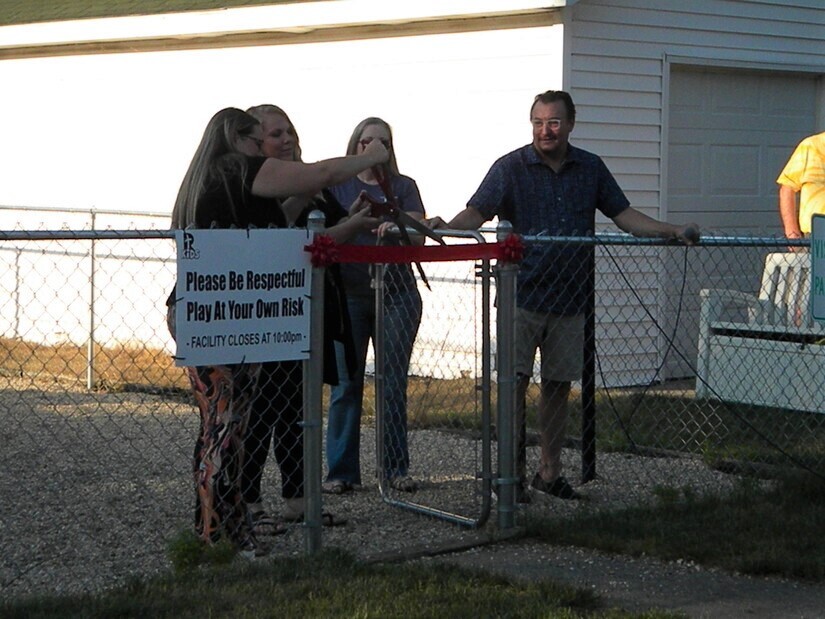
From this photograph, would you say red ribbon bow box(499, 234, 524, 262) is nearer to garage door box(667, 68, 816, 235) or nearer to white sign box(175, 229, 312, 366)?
white sign box(175, 229, 312, 366)

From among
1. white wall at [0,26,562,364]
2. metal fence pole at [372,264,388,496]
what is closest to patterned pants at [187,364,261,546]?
metal fence pole at [372,264,388,496]

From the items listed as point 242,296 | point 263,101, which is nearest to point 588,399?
point 242,296

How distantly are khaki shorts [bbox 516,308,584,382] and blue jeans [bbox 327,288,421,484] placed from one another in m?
0.55

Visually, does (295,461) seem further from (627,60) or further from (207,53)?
(207,53)

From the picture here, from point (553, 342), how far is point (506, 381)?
88 cm

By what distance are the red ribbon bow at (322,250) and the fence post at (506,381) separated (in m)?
0.93

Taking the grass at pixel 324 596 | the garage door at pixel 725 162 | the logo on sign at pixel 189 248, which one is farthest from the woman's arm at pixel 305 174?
the garage door at pixel 725 162

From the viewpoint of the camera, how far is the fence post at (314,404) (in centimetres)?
577

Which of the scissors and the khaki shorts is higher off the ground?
the scissors

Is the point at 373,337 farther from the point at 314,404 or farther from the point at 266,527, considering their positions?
the point at 314,404

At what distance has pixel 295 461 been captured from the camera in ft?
21.2

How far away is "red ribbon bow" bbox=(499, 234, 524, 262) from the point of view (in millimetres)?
6305

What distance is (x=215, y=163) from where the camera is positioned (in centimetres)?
588

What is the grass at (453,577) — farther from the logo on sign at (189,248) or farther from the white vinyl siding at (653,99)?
the white vinyl siding at (653,99)
